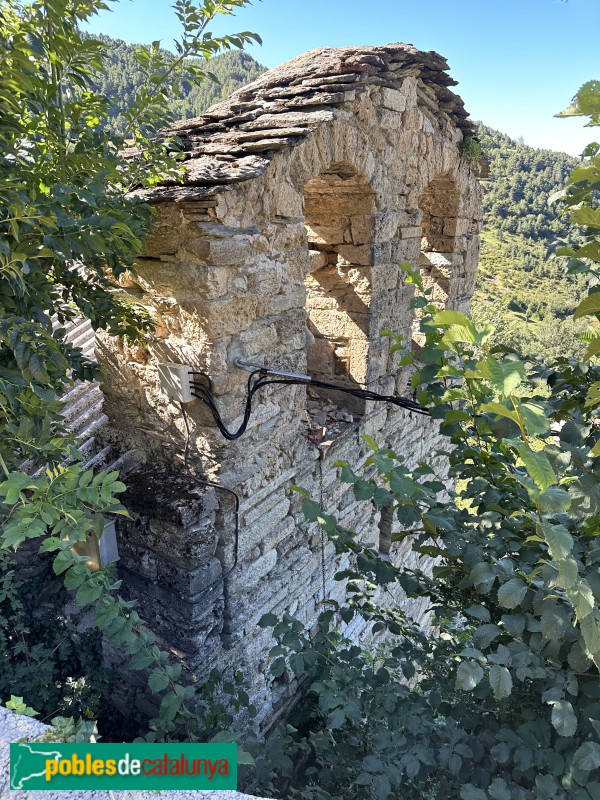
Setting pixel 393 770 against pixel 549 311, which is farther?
pixel 549 311

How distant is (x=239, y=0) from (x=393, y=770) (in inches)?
102

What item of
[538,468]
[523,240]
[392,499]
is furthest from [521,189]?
[538,468]

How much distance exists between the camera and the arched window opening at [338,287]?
11.5ft

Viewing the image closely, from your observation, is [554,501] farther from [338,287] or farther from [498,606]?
[338,287]

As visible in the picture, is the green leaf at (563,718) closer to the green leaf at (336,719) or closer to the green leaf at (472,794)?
the green leaf at (472,794)

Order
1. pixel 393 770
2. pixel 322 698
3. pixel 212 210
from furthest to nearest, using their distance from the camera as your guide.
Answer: pixel 212 210
pixel 322 698
pixel 393 770

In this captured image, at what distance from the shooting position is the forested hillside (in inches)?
910

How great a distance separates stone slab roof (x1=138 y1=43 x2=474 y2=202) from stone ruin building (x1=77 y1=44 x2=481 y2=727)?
11 millimetres

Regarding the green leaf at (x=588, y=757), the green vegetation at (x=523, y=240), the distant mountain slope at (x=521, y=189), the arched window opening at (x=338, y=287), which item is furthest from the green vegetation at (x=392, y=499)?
the distant mountain slope at (x=521, y=189)

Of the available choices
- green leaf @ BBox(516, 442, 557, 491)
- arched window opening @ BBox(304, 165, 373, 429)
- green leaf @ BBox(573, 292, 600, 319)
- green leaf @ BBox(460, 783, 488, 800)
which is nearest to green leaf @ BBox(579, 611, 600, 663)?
green leaf @ BBox(516, 442, 557, 491)

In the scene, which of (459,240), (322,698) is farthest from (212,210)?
(459,240)

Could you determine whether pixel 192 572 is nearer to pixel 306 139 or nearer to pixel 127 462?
pixel 127 462

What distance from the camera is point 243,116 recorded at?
2.71m

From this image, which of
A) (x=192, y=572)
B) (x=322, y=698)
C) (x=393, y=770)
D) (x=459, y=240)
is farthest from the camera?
(x=459, y=240)
